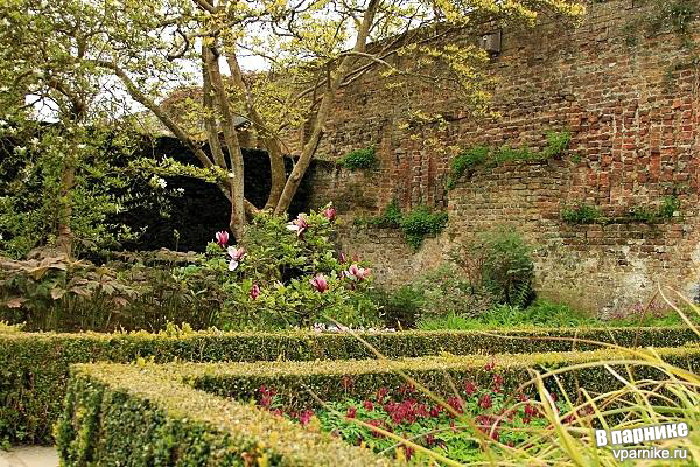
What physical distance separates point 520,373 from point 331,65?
779 centimetres

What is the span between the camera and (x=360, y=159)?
12.8 meters

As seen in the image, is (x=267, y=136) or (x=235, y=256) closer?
(x=235, y=256)

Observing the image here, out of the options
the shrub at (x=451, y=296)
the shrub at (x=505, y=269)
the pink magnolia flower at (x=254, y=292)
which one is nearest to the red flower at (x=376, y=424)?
the pink magnolia flower at (x=254, y=292)

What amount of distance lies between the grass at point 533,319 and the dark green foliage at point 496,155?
1774 millimetres

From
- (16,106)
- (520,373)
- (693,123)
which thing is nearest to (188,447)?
(520,373)

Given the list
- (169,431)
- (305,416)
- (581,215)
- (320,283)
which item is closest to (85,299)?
(320,283)

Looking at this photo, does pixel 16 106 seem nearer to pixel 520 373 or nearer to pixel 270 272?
pixel 270 272

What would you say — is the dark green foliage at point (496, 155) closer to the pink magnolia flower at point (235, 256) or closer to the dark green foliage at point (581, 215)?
the dark green foliage at point (581, 215)

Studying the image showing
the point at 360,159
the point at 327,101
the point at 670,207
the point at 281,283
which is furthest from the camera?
the point at 360,159

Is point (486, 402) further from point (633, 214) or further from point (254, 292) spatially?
point (633, 214)

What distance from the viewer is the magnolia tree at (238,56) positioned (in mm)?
8094

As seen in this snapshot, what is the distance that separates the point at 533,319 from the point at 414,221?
9.27 feet

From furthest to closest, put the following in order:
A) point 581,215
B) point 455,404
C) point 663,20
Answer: point 581,215 < point 663,20 < point 455,404

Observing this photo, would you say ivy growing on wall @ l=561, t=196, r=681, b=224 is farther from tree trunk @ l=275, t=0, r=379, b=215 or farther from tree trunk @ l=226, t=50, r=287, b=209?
tree trunk @ l=226, t=50, r=287, b=209
